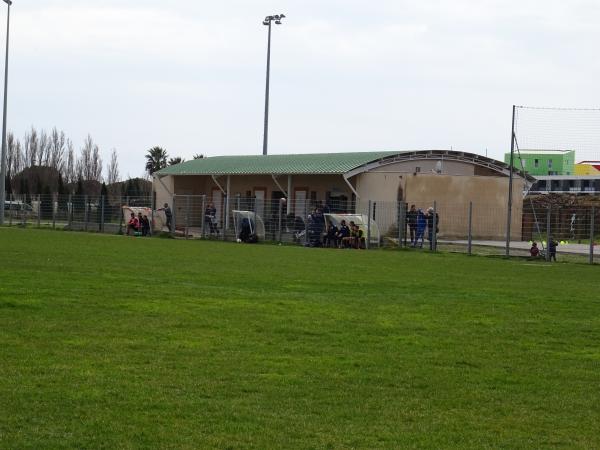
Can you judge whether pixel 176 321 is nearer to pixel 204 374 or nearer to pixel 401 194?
pixel 204 374

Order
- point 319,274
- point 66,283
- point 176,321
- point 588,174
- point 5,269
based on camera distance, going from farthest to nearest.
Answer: point 588,174, point 319,274, point 5,269, point 66,283, point 176,321

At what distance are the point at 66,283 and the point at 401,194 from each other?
31.7 m

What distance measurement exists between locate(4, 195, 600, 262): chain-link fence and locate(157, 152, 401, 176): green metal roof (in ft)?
5.17

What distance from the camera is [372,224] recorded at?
41.8 meters

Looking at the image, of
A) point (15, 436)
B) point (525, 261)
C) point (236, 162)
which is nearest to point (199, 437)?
point (15, 436)

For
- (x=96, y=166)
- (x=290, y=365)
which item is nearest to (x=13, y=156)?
(x=96, y=166)

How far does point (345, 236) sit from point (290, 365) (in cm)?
3059

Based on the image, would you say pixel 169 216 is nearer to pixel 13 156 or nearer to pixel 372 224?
pixel 372 224

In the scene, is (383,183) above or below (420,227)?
above

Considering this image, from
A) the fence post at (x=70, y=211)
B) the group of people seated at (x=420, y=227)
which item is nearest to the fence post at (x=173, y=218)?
the fence post at (x=70, y=211)

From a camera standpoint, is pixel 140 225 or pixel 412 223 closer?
pixel 412 223

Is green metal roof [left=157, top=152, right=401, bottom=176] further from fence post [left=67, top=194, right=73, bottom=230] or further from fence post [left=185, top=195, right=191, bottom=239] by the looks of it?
fence post [left=67, top=194, right=73, bottom=230]

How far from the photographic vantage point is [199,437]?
23.8ft

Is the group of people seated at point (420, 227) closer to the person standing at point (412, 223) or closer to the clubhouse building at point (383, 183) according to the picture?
the person standing at point (412, 223)
